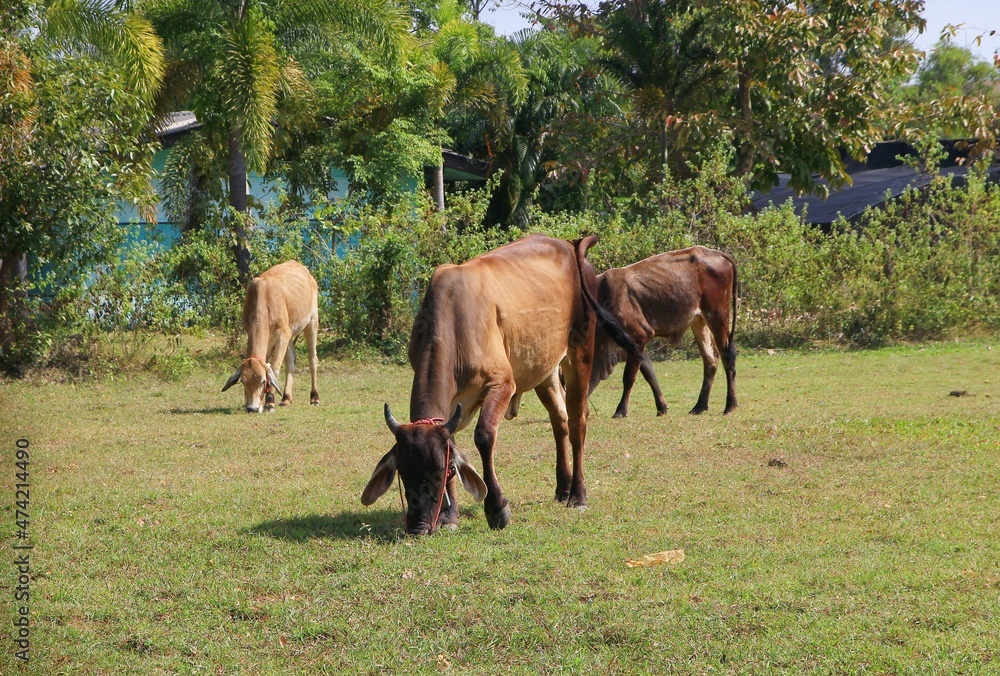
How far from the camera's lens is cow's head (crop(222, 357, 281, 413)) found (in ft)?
38.7

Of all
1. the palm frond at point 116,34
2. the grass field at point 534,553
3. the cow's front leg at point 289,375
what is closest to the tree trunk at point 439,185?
the palm frond at point 116,34

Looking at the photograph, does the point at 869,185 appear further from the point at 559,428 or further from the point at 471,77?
the point at 559,428

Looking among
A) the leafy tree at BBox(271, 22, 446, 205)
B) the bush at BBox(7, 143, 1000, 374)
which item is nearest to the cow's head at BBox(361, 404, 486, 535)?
the bush at BBox(7, 143, 1000, 374)

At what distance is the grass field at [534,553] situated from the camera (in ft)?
15.0

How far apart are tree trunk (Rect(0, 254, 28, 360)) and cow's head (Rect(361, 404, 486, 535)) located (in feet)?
30.4

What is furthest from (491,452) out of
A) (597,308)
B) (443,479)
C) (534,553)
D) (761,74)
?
(761,74)

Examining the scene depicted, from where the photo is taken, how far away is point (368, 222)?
1712 cm

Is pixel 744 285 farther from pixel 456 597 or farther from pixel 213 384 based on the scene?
pixel 456 597

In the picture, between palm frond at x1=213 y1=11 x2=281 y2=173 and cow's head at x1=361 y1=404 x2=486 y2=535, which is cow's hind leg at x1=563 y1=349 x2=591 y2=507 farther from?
palm frond at x1=213 y1=11 x2=281 y2=173

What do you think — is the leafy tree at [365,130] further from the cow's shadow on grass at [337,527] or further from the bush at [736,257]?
the cow's shadow on grass at [337,527]

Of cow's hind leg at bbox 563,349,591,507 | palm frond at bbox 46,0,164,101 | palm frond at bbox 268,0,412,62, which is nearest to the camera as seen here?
cow's hind leg at bbox 563,349,591,507

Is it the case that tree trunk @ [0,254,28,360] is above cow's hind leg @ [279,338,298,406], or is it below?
above

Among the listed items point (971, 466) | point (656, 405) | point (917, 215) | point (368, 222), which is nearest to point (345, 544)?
point (971, 466)

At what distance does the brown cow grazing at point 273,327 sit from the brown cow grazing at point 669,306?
12.4ft
